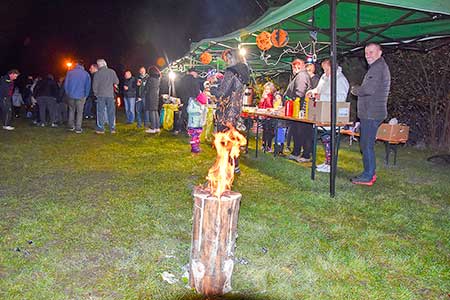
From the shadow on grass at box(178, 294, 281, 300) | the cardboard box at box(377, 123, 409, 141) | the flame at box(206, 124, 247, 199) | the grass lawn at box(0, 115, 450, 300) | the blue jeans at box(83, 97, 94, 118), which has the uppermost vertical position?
the blue jeans at box(83, 97, 94, 118)

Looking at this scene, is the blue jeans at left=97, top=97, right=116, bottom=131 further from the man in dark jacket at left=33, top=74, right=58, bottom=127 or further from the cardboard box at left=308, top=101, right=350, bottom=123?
the cardboard box at left=308, top=101, right=350, bottom=123

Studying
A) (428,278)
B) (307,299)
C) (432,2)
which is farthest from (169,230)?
(432,2)

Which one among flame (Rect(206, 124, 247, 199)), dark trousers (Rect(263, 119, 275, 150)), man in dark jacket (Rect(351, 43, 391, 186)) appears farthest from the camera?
dark trousers (Rect(263, 119, 275, 150))

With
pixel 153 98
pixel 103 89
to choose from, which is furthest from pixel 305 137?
pixel 103 89

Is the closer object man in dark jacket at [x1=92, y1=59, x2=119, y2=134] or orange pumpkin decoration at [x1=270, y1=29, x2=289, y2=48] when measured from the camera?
orange pumpkin decoration at [x1=270, y1=29, x2=289, y2=48]

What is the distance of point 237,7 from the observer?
91.5 ft

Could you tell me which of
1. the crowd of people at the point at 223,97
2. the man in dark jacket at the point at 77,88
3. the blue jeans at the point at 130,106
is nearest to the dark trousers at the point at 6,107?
the crowd of people at the point at 223,97

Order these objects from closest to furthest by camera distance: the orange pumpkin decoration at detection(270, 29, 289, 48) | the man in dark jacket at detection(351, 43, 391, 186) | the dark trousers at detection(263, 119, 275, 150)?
the man in dark jacket at detection(351, 43, 391, 186) < the orange pumpkin decoration at detection(270, 29, 289, 48) < the dark trousers at detection(263, 119, 275, 150)

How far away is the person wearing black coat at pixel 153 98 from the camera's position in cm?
1164

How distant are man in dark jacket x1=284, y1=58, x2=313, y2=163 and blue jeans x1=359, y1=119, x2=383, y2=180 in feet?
6.17

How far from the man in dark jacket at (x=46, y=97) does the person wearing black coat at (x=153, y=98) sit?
3.21m

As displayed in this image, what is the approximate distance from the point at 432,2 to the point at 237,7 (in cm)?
2421

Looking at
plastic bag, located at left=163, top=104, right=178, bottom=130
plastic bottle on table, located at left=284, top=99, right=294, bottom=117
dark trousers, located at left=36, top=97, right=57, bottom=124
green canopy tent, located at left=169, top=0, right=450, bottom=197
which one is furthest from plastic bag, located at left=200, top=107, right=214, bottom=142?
dark trousers, located at left=36, top=97, right=57, bottom=124

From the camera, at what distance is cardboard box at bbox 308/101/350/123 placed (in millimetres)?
6250
